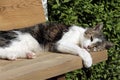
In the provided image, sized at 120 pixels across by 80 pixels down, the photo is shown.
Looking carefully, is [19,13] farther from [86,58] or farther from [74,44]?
[86,58]

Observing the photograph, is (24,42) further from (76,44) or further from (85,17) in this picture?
(85,17)

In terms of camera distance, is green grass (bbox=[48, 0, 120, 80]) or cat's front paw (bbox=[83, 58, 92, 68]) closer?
cat's front paw (bbox=[83, 58, 92, 68])

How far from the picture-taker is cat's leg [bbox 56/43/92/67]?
2.78 meters

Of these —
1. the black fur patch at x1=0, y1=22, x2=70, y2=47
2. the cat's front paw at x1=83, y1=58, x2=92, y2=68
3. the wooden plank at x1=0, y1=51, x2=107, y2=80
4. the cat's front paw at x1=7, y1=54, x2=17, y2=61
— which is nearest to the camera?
the wooden plank at x1=0, y1=51, x2=107, y2=80

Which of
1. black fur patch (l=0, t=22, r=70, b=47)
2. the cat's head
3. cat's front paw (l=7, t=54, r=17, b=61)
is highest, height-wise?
Result: black fur patch (l=0, t=22, r=70, b=47)

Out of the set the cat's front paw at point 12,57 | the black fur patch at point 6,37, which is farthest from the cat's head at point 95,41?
the cat's front paw at point 12,57

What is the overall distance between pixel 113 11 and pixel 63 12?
2.18ft

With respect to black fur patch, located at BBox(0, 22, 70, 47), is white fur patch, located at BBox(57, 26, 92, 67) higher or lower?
lower

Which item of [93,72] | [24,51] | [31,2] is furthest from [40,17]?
[93,72]

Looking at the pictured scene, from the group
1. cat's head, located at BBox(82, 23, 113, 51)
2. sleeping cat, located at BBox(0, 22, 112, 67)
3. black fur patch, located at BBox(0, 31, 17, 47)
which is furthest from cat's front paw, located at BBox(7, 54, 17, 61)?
cat's head, located at BBox(82, 23, 113, 51)

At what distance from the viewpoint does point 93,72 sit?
4.38 m

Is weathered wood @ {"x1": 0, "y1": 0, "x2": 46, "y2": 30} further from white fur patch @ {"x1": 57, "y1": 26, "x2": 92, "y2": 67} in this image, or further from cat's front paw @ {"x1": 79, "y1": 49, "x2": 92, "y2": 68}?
cat's front paw @ {"x1": 79, "y1": 49, "x2": 92, "y2": 68}

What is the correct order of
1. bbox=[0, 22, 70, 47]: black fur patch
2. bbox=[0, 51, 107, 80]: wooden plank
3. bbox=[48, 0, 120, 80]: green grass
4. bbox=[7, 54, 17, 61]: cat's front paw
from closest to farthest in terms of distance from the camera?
bbox=[0, 51, 107, 80]: wooden plank < bbox=[7, 54, 17, 61]: cat's front paw < bbox=[0, 22, 70, 47]: black fur patch < bbox=[48, 0, 120, 80]: green grass

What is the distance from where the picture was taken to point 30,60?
267 cm
